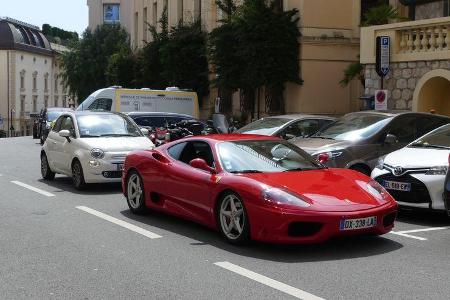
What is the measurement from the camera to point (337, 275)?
6.47m

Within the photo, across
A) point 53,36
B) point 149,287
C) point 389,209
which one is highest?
point 53,36

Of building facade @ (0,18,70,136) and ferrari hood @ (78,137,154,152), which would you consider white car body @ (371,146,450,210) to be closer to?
ferrari hood @ (78,137,154,152)

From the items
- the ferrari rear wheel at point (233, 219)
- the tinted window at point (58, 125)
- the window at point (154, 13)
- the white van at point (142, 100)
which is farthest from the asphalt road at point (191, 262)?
the window at point (154, 13)

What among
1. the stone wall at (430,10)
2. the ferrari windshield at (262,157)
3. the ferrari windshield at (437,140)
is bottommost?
the ferrari windshield at (262,157)

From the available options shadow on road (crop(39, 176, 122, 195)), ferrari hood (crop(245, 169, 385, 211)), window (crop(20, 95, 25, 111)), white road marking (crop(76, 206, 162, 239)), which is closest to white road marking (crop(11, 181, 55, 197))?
shadow on road (crop(39, 176, 122, 195))

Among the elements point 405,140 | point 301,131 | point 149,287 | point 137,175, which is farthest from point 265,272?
point 301,131

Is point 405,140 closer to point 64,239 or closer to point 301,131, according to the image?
point 301,131

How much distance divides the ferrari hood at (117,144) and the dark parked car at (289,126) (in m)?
2.62

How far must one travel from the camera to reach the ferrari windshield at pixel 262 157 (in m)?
8.17

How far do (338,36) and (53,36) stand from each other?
10077cm

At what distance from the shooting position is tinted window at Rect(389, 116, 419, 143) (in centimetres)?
1236

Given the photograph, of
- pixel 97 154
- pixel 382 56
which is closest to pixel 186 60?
pixel 382 56

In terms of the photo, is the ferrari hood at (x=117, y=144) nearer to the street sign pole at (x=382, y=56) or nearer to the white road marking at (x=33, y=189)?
the white road marking at (x=33, y=189)

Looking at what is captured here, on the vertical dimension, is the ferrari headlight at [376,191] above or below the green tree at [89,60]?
below
